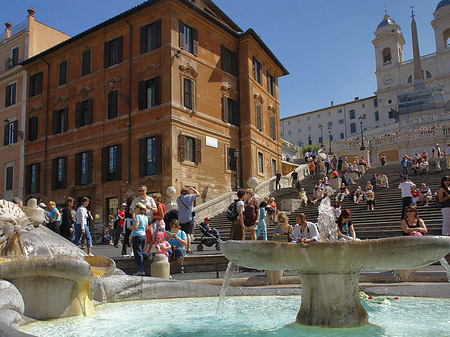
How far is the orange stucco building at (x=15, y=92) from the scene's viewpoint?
31.3m

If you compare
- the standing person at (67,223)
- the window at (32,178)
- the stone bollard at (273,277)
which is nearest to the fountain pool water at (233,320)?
the stone bollard at (273,277)

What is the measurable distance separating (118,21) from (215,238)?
57.7ft

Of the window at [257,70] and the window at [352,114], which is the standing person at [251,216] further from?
the window at [352,114]

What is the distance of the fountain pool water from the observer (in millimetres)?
4207

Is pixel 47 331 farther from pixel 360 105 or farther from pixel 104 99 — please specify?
pixel 360 105

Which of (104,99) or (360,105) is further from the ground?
(360,105)

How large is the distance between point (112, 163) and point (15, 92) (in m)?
12.7

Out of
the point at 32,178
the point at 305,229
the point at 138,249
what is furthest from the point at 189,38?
the point at 305,229

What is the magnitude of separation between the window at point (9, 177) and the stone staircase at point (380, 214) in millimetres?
18203

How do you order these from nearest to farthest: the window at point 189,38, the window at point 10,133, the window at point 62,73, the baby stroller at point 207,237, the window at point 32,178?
the baby stroller at point 207,237 → the window at point 189,38 → the window at point 62,73 → the window at point 32,178 → the window at point 10,133

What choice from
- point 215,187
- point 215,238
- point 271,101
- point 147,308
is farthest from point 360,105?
point 147,308

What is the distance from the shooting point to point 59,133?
28.6 metres

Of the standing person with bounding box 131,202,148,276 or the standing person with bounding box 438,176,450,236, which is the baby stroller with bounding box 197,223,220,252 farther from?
the standing person with bounding box 438,176,450,236

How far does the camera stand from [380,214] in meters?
16.4
